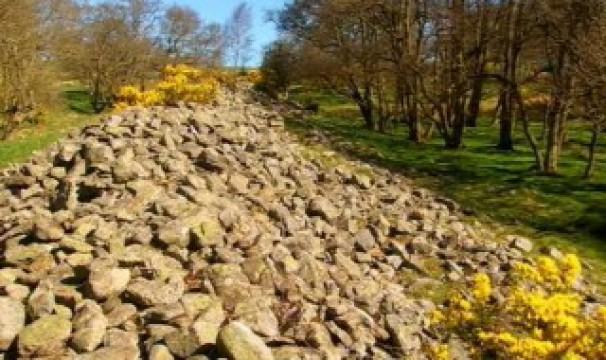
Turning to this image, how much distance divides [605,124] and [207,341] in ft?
67.7

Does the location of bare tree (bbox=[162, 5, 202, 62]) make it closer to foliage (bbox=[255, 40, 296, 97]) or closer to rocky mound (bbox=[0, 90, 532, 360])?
foliage (bbox=[255, 40, 296, 97])

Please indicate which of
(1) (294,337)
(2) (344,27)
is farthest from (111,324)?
(2) (344,27)

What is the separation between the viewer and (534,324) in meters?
8.52

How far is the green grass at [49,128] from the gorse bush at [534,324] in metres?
17.8

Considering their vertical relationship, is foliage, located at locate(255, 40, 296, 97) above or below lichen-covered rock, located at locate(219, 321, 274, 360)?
above

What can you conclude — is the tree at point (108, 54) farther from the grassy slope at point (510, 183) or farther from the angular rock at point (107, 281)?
the angular rock at point (107, 281)

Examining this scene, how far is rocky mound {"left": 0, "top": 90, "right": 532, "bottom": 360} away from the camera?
9094mm

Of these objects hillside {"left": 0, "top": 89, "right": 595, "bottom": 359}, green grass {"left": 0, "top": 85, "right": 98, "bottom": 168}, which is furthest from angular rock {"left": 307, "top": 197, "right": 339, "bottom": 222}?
green grass {"left": 0, "top": 85, "right": 98, "bottom": 168}

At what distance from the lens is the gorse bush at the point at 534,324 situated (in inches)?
316

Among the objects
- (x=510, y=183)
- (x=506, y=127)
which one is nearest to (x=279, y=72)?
(x=506, y=127)

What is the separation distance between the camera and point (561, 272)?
8.95m

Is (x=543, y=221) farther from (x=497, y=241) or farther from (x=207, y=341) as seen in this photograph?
(x=207, y=341)

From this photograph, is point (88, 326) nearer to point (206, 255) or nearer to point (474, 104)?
point (206, 255)

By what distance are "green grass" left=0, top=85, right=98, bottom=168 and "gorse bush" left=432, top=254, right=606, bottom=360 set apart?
700 inches
